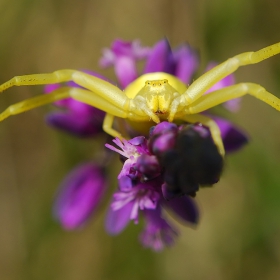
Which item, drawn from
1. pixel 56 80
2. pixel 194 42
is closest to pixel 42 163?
pixel 194 42

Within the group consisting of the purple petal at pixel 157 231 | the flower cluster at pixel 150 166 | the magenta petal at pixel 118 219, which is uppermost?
the flower cluster at pixel 150 166

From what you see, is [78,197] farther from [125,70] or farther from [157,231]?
[125,70]

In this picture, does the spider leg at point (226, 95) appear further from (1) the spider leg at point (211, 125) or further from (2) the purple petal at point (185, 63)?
(2) the purple petal at point (185, 63)

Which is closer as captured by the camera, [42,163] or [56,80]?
[56,80]

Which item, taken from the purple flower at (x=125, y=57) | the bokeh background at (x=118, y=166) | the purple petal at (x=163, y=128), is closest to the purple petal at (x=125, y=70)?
the purple flower at (x=125, y=57)

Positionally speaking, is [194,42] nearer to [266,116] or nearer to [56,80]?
[266,116]

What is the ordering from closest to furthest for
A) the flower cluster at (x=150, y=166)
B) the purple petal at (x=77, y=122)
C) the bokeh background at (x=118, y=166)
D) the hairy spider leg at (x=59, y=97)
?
the flower cluster at (x=150, y=166) < the hairy spider leg at (x=59, y=97) < the purple petal at (x=77, y=122) < the bokeh background at (x=118, y=166)

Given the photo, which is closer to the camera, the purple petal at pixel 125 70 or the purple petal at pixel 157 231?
the purple petal at pixel 157 231
